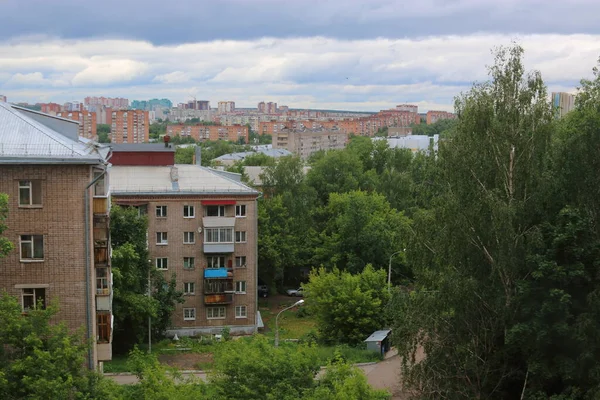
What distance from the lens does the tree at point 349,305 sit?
37531mm

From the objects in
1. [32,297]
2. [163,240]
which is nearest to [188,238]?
[163,240]

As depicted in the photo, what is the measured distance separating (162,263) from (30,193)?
81.2 ft

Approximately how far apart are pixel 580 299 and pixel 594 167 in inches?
157

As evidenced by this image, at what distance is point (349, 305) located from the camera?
3753cm

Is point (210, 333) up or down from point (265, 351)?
down

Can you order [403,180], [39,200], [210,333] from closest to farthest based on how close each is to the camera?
Answer: [39,200] < [210,333] < [403,180]

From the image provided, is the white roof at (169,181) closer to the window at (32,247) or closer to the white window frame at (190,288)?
the white window frame at (190,288)

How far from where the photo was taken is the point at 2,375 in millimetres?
15648

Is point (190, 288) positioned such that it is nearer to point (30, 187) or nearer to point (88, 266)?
point (88, 266)

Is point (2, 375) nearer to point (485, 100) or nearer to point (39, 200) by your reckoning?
point (39, 200)

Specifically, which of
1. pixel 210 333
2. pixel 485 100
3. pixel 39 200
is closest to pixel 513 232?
pixel 485 100

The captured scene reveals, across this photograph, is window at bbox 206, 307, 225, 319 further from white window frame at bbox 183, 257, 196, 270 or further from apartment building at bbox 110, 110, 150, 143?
apartment building at bbox 110, 110, 150, 143

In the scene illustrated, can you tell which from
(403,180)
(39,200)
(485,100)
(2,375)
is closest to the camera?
(2,375)

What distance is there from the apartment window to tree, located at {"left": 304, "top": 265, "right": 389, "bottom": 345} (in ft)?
61.2
